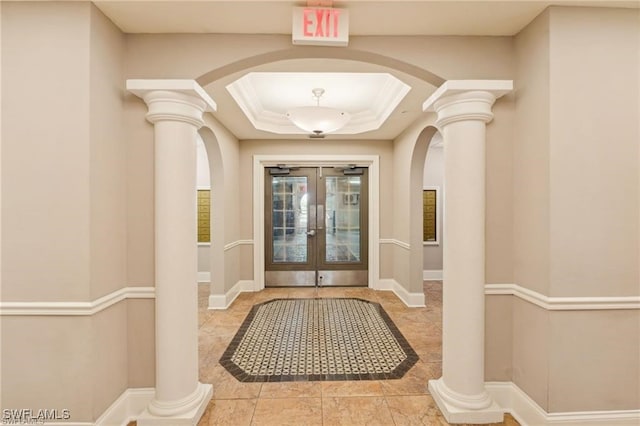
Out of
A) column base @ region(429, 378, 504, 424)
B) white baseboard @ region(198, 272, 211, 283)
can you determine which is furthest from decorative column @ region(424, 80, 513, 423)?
white baseboard @ region(198, 272, 211, 283)

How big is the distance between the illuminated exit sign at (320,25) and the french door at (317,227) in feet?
12.1

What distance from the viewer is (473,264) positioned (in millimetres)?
2066

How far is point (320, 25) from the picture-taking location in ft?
6.10

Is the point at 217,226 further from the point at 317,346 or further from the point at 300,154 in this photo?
the point at 317,346

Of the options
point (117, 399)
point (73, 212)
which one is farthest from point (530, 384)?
point (73, 212)

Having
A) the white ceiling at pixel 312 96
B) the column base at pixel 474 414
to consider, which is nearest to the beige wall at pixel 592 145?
the column base at pixel 474 414

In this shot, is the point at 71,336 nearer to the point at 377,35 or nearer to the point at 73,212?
the point at 73,212

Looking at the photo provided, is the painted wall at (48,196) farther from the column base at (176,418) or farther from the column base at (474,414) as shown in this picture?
the column base at (474,414)

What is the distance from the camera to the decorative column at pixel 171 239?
6.57 feet

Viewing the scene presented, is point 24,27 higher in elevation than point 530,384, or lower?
higher

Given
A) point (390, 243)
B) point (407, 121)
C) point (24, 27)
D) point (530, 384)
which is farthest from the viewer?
point (390, 243)

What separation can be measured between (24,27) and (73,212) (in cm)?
106

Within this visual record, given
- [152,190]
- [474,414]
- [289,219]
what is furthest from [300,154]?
[474,414]

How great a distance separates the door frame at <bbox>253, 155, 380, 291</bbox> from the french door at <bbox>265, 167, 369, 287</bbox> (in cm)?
19
